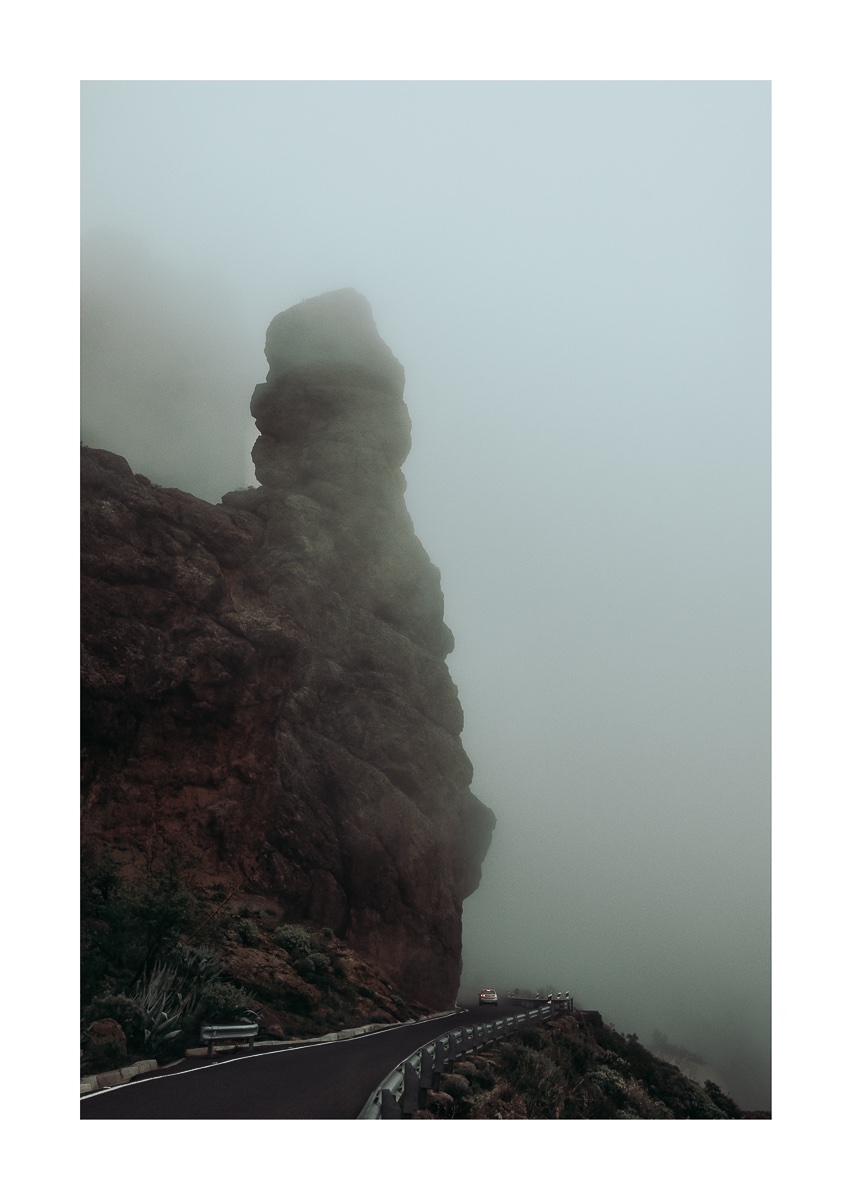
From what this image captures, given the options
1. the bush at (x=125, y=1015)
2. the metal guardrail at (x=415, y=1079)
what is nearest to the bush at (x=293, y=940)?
the metal guardrail at (x=415, y=1079)

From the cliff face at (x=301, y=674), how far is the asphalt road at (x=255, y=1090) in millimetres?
Result: 10850

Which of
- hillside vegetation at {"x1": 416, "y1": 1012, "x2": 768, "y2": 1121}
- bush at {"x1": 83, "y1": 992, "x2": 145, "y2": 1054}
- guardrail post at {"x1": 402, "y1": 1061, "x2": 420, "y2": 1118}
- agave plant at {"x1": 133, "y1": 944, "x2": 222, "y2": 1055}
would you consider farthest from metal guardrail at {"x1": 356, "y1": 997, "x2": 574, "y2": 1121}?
bush at {"x1": 83, "y1": 992, "x2": 145, "y2": 1054}

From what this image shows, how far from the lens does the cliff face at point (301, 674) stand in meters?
25.1

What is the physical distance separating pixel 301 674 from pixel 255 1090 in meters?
19.5

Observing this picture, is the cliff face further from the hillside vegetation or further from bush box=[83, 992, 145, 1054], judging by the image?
bush box=[83, 992, 145, 1054]

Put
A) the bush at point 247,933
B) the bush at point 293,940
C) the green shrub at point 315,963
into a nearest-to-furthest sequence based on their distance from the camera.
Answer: the bush at point 247,933 → the green shrub at point 315,963 → the bush at point 293,940

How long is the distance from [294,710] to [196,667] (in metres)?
5.34

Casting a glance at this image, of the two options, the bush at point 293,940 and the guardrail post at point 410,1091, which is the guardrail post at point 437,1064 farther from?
the bush at point 293,940

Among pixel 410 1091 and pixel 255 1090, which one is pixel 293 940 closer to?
pixel 255 1090

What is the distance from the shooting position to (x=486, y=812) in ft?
128

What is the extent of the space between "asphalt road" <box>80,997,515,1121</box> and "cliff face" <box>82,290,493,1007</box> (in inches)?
427

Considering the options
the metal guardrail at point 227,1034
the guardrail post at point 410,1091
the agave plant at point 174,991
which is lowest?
the metal guardrail at point 227,1034

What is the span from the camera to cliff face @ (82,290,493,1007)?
2506 cm

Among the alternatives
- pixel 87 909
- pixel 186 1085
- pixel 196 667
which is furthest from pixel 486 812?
pixel 186 1085
